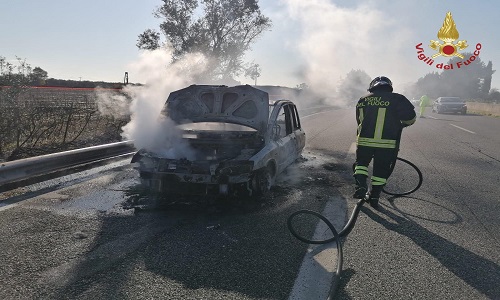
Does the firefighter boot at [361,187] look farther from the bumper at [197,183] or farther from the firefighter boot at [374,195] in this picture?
the bumper at [197,183]

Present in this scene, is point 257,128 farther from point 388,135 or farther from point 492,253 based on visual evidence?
point 492,253

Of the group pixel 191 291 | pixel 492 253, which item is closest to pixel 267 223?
pixel 191 291

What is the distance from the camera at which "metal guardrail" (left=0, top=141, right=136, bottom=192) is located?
5023 mm

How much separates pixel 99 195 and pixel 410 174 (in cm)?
557

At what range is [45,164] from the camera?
561 centimetres

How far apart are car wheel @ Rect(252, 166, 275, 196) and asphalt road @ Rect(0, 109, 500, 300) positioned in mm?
151

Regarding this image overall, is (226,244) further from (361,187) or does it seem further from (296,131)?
(296,131)

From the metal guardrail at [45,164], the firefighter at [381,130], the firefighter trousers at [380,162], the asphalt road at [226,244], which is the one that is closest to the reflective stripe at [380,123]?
the firefighter at [381,130]

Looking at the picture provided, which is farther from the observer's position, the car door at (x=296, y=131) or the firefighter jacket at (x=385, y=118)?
the car door at (x=296, y=131)

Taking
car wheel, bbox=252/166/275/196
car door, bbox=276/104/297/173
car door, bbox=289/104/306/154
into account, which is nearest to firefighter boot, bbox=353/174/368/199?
car wheel, bbox=252/166/275/196

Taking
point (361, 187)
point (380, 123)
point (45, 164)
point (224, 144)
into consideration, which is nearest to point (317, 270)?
point (361, 187)

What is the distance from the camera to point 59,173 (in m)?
6.15

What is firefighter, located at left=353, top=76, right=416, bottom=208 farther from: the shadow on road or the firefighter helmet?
the shadow on road

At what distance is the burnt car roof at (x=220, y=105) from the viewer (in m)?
5.82
